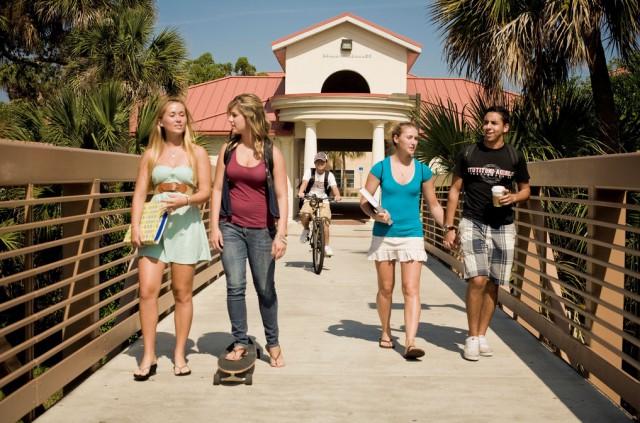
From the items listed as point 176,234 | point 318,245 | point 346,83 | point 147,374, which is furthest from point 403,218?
point 346,83

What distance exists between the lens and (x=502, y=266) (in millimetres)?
5539

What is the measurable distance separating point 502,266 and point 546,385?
1013 mm

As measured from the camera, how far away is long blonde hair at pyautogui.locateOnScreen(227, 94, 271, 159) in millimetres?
5004

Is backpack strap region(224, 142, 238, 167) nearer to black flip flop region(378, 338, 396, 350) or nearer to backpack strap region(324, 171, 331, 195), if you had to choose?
black flip flop region(378, 338, 396, 350)

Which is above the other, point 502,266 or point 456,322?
point 502,266

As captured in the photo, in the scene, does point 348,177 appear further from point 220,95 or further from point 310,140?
point 310,140

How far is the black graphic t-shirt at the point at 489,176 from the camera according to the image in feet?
18.0

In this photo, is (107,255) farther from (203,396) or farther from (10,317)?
(203,396)

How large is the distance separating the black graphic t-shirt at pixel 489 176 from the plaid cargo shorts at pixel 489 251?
0.22 ft

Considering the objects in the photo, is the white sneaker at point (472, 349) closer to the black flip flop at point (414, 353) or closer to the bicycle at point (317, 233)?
the black flip flop at point (414, 353)

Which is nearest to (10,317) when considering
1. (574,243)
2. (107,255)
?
(107,255)

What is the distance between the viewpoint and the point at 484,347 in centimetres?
565

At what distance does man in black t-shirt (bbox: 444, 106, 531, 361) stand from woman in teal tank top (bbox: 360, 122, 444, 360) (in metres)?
0.29

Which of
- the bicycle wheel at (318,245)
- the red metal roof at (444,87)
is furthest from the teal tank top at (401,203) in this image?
the red metal roof at (444,87)
